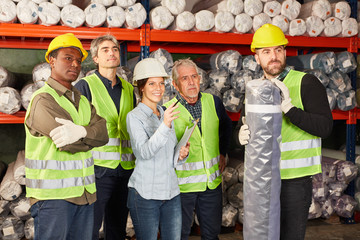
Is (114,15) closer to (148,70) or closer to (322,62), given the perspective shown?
(148,70)

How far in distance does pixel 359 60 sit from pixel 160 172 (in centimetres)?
380

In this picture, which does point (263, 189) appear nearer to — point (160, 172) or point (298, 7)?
point (160, 172)

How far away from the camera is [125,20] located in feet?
12.4

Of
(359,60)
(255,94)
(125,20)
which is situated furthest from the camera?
(359,60)

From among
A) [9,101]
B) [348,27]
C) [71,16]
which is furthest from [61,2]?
[348,27]

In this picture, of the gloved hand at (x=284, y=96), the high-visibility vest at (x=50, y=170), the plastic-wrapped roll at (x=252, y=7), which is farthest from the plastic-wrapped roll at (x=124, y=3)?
the gloved hand at (x=284, y=96)

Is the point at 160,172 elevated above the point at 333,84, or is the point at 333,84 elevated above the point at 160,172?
the point at 333,84

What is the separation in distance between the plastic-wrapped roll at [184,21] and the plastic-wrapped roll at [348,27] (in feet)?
6.51

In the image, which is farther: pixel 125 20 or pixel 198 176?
pixel 125 20

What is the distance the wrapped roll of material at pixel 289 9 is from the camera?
432 centimetres

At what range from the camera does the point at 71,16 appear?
11.7ft

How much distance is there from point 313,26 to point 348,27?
1.64 ft

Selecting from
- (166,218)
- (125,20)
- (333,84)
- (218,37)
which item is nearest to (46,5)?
(125,20)

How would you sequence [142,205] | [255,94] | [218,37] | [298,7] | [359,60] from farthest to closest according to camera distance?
[359,60] < [298,7] < [218,37] < [142,205] < [255,94]
